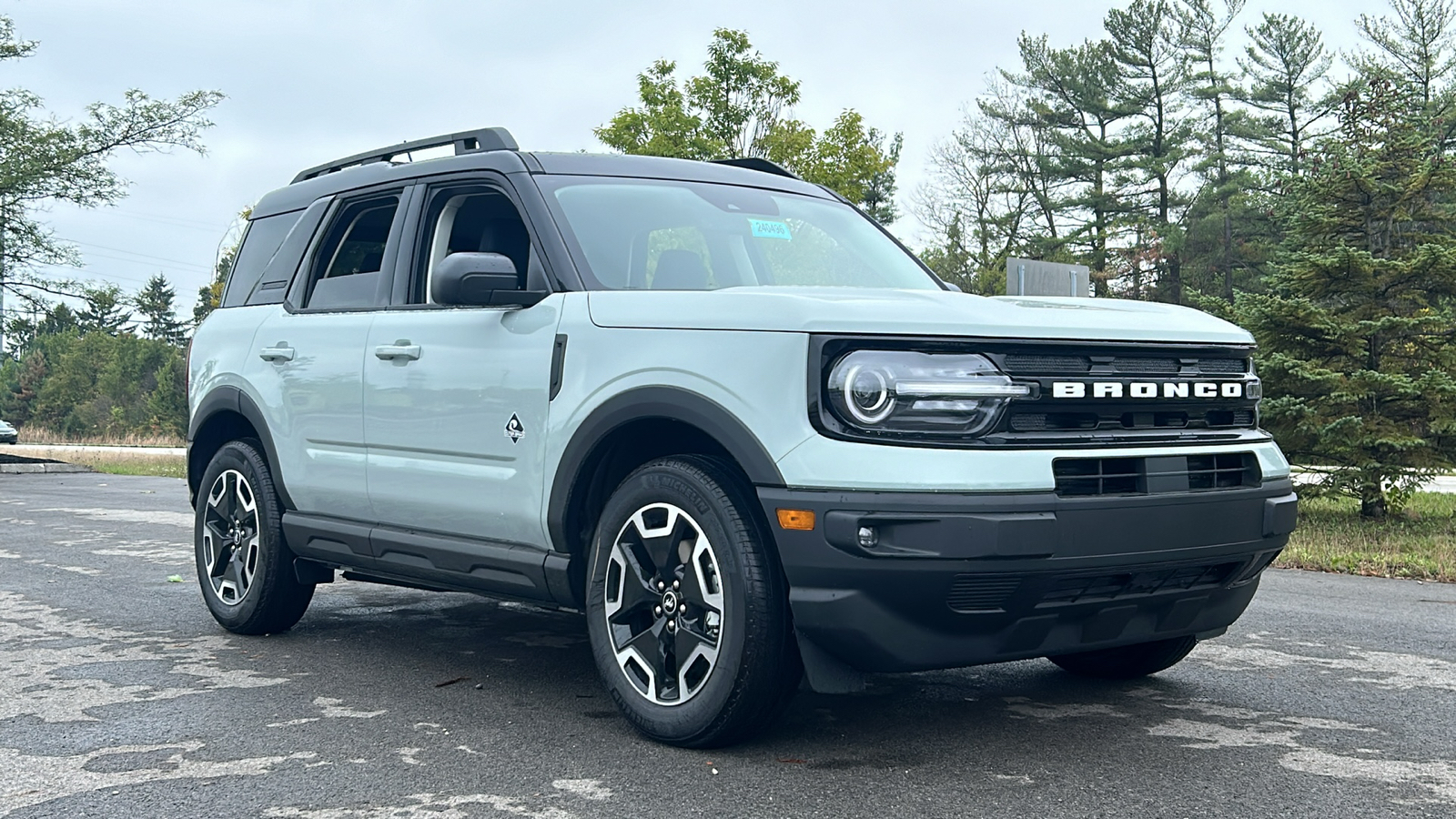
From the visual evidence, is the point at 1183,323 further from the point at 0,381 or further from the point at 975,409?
the point at 0,381

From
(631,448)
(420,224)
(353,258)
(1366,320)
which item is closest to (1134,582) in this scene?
(631,448)

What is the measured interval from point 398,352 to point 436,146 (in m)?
→ 1.07

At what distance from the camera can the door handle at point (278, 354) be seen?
5.95 m

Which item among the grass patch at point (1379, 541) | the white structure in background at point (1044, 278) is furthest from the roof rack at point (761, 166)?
the white structure in background at point (1044, 278)

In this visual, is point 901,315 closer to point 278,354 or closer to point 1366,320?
point 278,354

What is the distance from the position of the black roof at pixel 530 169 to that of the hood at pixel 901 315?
856 millimetres

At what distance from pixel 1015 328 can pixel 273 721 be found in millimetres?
2701

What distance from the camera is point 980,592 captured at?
3.67 metres

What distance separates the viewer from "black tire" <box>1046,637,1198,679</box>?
16.4ft

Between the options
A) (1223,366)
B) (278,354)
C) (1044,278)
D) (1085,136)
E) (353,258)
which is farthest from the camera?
(1085,136)

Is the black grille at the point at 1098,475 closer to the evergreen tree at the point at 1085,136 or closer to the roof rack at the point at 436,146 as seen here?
the roof rack at the point at 436,146

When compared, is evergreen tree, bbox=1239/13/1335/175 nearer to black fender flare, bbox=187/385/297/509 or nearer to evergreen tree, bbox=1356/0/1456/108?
evergreen tree, bbox=1356/0/1456/108

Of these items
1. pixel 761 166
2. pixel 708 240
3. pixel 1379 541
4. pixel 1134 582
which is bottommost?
pixel 1379 541

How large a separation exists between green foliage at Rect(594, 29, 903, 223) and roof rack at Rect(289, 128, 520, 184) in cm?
1554
